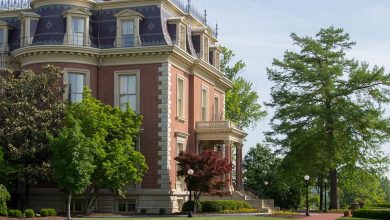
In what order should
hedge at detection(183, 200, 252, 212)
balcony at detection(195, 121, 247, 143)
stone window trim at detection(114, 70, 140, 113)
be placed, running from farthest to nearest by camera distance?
1. balcony at detection(195, 121, 247, 143)
2. stone window trim at detection(114, 70, 140, 113)
3. hedge at detection(183, 200, 252, 212)

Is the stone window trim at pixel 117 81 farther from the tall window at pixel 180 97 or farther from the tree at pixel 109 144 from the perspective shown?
the tall window at pixel 180 97

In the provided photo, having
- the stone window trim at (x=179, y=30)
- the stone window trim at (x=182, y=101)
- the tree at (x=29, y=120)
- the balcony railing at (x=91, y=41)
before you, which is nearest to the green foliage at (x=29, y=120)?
the tree at (x=29, y=120)

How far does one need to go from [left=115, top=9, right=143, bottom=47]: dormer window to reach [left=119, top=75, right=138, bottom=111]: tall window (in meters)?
2.21

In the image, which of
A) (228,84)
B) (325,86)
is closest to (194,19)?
(228,84)

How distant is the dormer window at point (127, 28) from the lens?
42531 mm

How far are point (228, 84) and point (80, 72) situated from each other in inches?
677

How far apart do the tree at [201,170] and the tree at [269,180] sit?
17.3 meters

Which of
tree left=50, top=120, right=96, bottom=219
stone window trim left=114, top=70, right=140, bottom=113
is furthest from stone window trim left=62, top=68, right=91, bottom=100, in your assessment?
tree left=50, top=120, right=96, bottom=219

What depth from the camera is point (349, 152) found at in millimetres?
53688

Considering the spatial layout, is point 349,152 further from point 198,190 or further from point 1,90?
point 1,90

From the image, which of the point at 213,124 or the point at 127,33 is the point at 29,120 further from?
the point at 213,124

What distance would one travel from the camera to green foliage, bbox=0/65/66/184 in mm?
37125

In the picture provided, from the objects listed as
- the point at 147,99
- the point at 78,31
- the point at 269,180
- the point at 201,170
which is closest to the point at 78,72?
the point at 78,31

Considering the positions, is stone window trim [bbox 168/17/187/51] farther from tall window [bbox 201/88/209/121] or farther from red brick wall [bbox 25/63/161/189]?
tall window [bbox 201/88/209/121]
